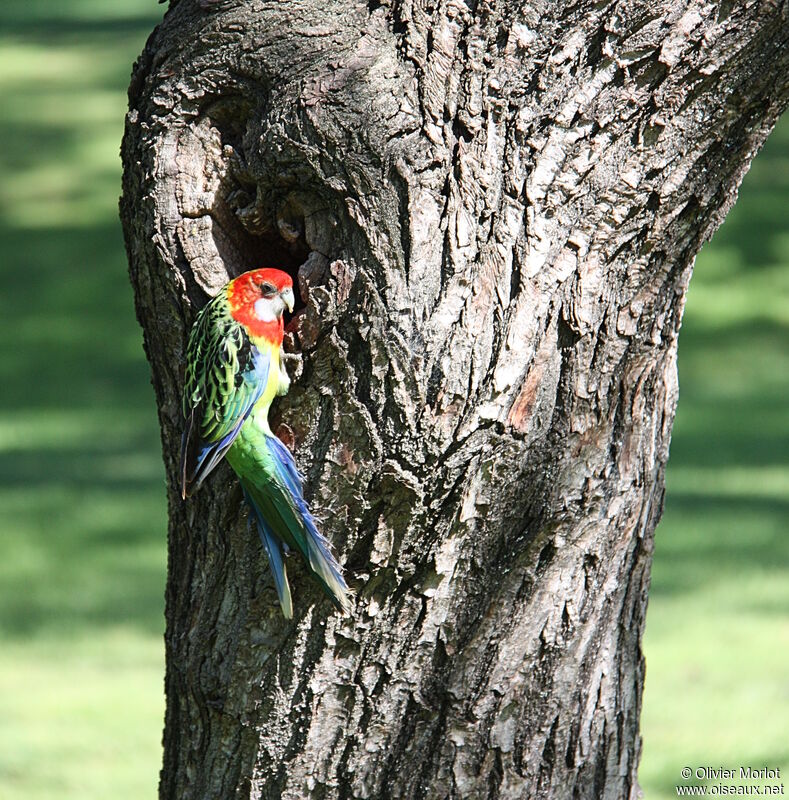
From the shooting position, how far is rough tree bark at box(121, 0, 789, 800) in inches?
93.7

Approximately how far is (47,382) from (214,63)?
7.66 m

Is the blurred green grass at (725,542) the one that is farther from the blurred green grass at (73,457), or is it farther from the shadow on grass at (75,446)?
the shadow on grass at (75,446)

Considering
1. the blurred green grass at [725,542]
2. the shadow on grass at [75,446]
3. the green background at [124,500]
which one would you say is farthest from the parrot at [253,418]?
the shadow on grass at [75,446]

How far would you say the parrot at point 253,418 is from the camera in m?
2.46

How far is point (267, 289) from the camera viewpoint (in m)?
2.55

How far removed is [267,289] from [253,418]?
1.01 feet

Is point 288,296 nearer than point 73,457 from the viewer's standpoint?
Yes

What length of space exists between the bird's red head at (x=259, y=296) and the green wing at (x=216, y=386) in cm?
3

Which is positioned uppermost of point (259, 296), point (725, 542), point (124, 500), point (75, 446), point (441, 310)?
point (75, 446)

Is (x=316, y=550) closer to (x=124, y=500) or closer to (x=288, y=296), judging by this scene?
(x=288, y=296)

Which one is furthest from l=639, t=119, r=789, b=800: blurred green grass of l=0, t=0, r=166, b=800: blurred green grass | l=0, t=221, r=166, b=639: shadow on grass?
l=0, t=221, r=166, b=639: shadow on grass

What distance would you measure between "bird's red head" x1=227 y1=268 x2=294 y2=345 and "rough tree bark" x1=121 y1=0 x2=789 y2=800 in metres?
0.06

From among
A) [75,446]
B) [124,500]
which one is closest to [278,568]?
[124,500]

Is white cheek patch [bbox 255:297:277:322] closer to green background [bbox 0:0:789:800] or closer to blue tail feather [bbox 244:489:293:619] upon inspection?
blue tail feather [bbox 244:489:293:619]
